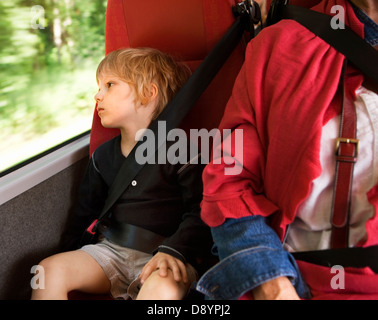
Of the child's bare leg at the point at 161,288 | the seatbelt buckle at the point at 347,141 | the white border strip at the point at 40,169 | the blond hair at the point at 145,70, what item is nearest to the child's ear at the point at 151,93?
the blond hair at the point at 145,70

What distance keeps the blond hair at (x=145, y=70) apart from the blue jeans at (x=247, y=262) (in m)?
0.64

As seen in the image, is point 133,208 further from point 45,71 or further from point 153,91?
point 45,71

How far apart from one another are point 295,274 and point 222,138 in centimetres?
36

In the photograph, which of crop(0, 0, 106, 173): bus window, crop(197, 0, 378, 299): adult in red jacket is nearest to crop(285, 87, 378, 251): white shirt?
crop(197, 0, 378, 299): adult in red jacket

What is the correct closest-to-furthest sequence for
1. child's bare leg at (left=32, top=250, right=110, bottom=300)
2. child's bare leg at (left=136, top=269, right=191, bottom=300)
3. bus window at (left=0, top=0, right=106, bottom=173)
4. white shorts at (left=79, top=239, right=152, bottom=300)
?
child's bare leg at (left=136, top=269, right=191, bottom=300) < child's bare leg at (left=32, top=250, right=110, bottom=300) < white shorts at (left=79, top=239, right=152, bottom=300) < bus window at (left=0, top=0, right=106, bottom=173)

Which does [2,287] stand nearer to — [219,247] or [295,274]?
[219,247]

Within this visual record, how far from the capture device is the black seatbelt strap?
1.22m

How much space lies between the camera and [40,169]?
4.23 feet

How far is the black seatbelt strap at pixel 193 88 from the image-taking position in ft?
4.01

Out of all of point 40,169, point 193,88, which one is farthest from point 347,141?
point 40,169

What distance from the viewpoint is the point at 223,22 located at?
1298 mm

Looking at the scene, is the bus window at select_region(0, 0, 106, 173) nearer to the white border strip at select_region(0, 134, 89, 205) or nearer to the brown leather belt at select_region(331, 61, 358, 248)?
the white border strip at select_region(0, 134, 89, 205)

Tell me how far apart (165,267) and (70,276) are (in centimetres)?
32

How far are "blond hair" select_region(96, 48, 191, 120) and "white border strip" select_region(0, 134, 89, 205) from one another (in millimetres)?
305
